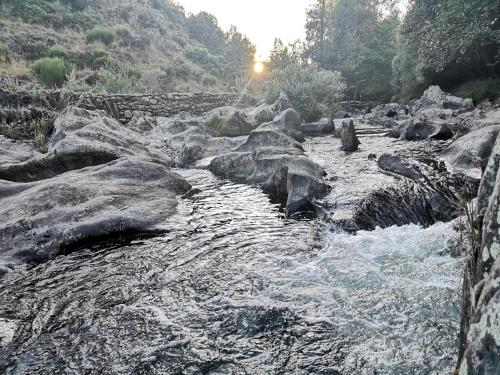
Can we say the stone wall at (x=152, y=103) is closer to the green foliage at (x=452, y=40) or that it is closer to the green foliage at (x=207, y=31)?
the green foliage at (x=452, y=40)

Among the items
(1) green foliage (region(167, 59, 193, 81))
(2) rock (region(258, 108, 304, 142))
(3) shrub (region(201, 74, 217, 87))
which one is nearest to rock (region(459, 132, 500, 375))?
(2) rock (region(258, 108, 304, 142))

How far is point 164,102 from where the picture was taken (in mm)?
18875

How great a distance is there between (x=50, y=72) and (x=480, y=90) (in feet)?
77.0

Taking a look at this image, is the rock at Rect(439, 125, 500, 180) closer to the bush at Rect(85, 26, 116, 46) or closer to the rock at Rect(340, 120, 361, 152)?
the rock at Rect(340, 120, 361, 152)

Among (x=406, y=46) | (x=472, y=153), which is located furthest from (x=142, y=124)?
(x=406, y=46)

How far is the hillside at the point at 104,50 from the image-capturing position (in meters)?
19.0

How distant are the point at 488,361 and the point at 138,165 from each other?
651 centimetres

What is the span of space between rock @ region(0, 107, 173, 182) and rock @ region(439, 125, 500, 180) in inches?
272

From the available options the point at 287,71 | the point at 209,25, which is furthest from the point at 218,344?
the point at 209,25

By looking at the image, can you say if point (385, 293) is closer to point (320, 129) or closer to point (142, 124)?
point (320, 129)

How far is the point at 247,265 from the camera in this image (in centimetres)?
414

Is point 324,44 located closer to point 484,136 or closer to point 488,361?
point 484,136

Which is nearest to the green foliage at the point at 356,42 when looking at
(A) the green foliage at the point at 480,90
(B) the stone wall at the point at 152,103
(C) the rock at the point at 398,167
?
(A) the green foliage at the point at 480,90

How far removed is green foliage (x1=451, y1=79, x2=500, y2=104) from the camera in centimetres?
1902
